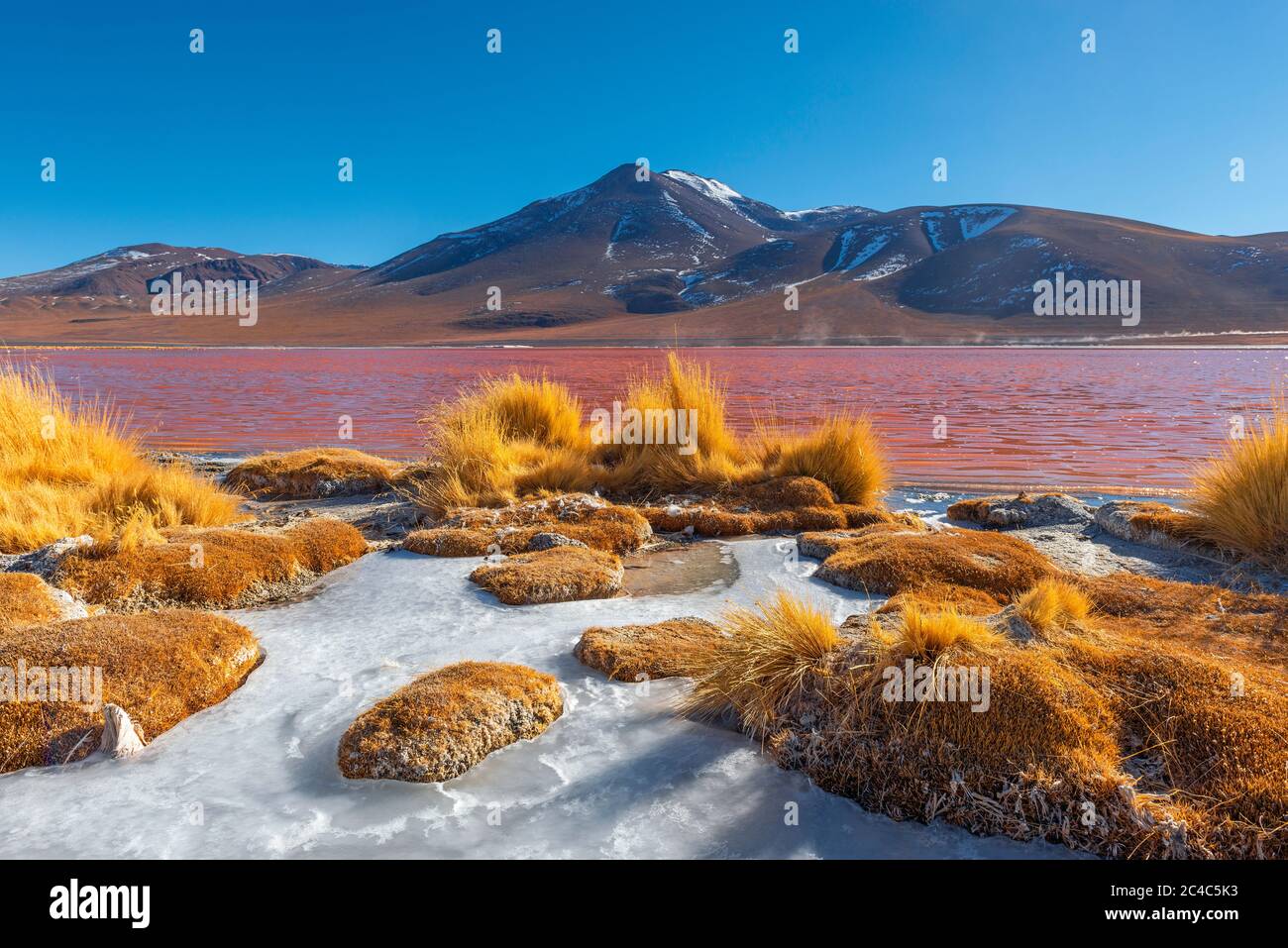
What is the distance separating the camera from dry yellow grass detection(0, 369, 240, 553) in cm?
533

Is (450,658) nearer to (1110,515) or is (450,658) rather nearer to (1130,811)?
(1130,811)

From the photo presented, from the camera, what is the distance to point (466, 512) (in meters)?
6.70

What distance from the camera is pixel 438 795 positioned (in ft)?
8.68

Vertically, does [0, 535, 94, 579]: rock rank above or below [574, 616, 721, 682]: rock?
above

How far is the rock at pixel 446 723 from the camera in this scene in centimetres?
275

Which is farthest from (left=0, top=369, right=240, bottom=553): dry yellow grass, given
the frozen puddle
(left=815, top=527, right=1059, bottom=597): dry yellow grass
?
(left=815, top=527, right=1059, bottom=597): dry yellow grass

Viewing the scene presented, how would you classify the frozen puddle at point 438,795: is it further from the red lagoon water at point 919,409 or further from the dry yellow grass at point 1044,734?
the red lagoon water at point 919,409

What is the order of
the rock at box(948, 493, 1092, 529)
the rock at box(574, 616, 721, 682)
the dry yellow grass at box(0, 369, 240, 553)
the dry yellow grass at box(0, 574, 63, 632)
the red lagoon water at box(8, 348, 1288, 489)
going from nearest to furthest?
the rock at box(574, 616, 721, 682), the dry yellow grass at box(0, 574, 63, 632), the dry yellow grass at box(0, 369, 240, 553), the rock at box(948, 493, 1092, 529), the red lagoon water at box(8, 348, 1288, 489)

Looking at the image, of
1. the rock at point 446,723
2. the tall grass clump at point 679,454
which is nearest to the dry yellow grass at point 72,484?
the rock at point 446,723

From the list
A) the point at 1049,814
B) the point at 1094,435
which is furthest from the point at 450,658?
the point at 1094,435

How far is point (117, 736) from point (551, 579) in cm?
245

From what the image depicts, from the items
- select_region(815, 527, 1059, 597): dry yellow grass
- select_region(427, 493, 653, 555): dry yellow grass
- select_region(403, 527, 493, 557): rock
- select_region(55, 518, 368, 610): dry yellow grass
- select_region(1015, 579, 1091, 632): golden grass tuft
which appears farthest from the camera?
select_region(427, 493, 653, 555): dry yellow grass

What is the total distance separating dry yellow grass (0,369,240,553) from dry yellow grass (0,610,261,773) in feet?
5.17

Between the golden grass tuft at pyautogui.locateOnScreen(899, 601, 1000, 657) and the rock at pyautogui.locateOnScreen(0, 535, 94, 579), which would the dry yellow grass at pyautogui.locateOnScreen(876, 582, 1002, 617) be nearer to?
the golden grass tuft at pyautogui.locateOnScreen(899, 601, 1000, 657)
